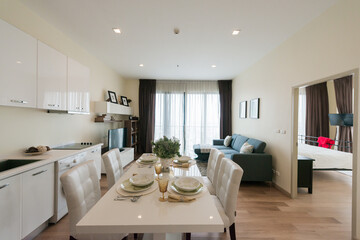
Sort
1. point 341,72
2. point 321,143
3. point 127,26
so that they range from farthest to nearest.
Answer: point 321,143
point 127,26
point 341,72

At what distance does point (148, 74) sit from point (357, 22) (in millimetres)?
4559

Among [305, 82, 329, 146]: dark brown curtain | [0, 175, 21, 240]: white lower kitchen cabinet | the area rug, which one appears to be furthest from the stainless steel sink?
[305, 82, 329, 146]: dark brown curtain

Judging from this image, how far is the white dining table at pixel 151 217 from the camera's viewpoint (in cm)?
89

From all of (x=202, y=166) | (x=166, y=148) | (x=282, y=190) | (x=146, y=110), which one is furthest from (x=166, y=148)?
(x=146, y=110)

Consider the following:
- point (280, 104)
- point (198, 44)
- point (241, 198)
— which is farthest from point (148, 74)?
point (241, 198)

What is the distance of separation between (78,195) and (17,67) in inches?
61.1

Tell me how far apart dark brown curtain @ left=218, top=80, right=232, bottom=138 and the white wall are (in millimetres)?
1145

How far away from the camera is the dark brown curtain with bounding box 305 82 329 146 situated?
207 inches

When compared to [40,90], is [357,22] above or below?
above

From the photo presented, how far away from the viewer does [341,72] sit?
189cm

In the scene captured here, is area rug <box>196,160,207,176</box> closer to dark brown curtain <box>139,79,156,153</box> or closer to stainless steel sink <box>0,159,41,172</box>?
dark brown curtain <box>139,79,156,153</box>

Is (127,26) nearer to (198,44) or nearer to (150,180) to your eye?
(198,44)

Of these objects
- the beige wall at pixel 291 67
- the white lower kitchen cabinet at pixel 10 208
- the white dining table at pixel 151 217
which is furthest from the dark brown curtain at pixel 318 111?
the white lower kitchen cabinet at pixel 10 208

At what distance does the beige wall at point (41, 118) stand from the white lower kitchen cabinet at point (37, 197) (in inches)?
23.5
